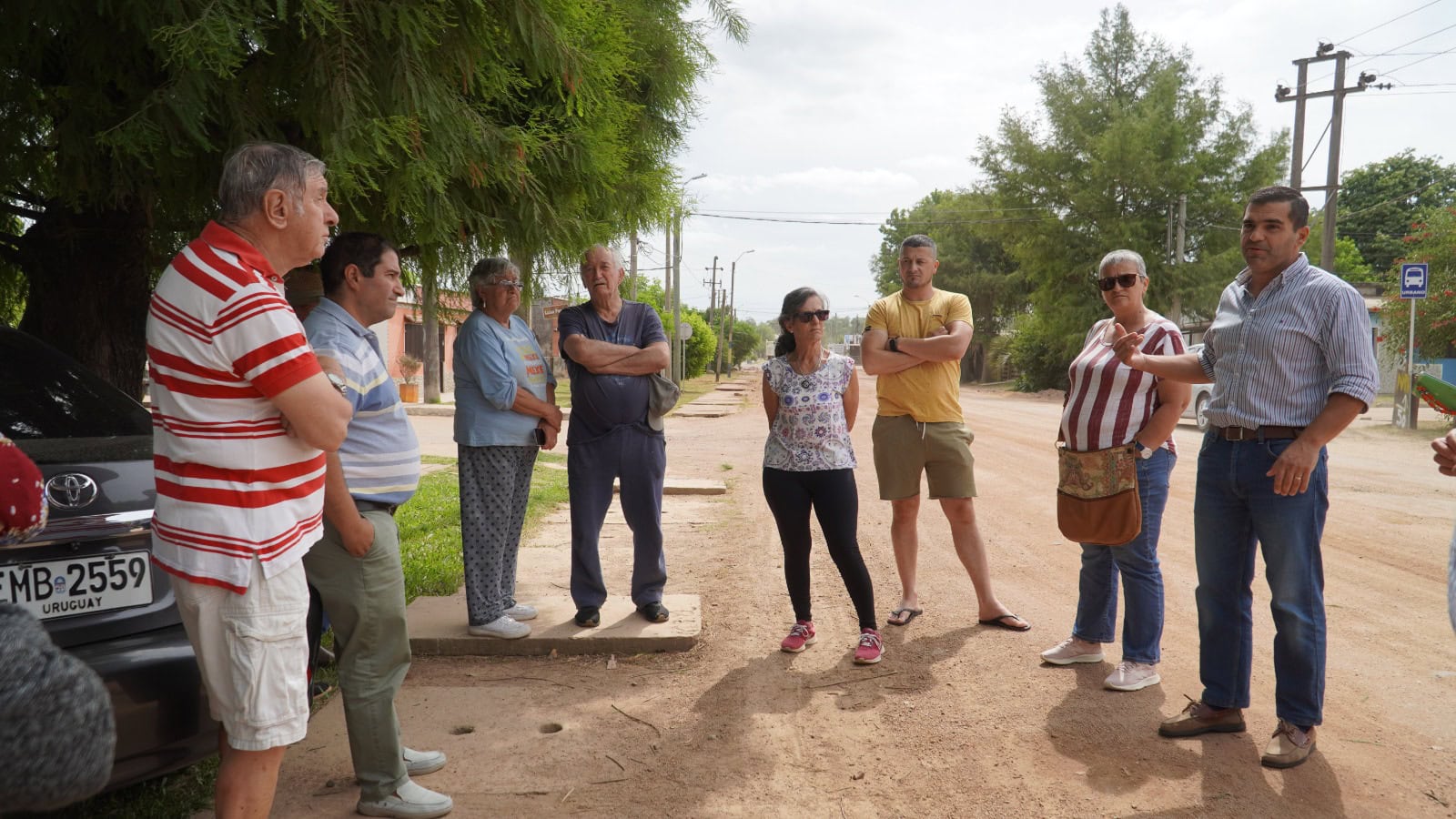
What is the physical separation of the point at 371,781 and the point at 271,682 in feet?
3.08

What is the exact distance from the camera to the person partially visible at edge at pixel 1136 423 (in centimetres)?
422

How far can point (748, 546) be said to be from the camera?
7.46m

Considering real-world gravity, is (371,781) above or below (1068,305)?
below

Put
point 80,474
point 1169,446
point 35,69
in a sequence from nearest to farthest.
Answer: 1. point 80,474
2. point 35,69
3. point 1169,446

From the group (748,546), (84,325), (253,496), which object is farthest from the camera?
(748,546)

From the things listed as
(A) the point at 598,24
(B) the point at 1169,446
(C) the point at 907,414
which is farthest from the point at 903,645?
(A) the point at 598,24

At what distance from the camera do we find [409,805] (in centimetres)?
307

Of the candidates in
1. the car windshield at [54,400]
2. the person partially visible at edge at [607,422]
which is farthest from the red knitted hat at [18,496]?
the person partially visible at edge at [607,422]

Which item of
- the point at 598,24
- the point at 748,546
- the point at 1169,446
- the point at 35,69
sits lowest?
the point at 748,546

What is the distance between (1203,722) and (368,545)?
311 centimetres

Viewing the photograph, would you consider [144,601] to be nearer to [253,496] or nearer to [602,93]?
[253,496]

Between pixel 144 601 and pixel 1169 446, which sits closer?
pixel 144 601

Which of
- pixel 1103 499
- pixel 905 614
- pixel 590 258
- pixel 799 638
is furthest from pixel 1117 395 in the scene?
pixel 590 258

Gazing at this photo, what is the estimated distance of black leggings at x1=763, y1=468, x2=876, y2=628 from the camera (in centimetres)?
462
